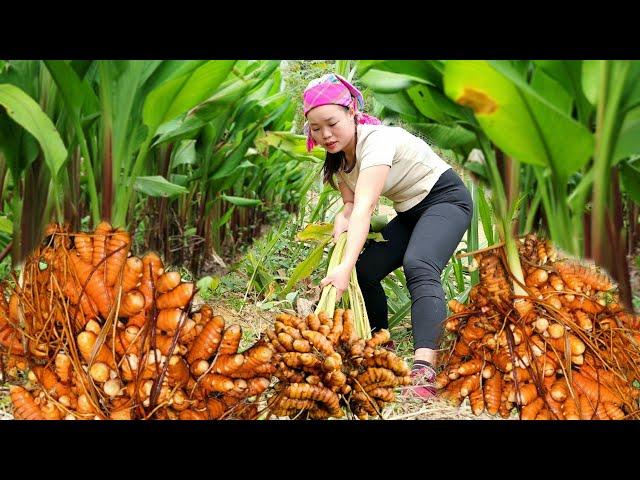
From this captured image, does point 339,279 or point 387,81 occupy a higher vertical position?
point 387,81

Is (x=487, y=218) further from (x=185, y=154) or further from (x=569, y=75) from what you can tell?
(x=185, y=154)

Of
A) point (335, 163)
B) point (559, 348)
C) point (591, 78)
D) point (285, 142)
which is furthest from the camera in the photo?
point (285, 142)

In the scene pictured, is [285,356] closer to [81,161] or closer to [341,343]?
[341,343]

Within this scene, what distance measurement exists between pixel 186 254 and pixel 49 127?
411mm

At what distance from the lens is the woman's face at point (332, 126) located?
1.45 meters

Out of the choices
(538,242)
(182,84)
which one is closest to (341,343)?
(538,242)

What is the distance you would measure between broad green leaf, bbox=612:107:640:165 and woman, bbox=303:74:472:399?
464 mm

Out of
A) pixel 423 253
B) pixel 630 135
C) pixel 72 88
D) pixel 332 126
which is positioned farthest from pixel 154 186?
pixel 630 135

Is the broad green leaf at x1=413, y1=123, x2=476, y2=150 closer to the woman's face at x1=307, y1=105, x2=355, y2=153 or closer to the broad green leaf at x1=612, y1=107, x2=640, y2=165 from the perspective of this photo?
the woman's face at x1=307, y1=105, x2=355, y2=153

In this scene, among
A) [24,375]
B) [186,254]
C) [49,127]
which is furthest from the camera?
[186,254]

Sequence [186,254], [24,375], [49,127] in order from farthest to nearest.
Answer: [186,254], [24,375], [49,127]

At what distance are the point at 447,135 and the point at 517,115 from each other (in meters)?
0.19

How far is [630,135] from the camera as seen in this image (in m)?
1.19

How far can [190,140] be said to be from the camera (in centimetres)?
157
